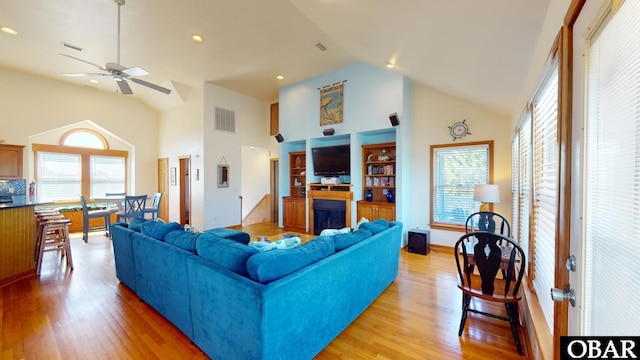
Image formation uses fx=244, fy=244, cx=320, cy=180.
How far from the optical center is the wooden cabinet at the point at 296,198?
6.52 metres

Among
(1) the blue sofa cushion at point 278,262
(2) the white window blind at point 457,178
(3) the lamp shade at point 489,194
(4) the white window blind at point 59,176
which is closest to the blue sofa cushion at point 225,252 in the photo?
(1) the blue sofa cushion at point 278,262

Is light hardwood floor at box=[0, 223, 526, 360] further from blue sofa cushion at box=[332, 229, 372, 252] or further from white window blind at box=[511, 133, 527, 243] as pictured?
white window blind at box=[511, 133, 527, 243]

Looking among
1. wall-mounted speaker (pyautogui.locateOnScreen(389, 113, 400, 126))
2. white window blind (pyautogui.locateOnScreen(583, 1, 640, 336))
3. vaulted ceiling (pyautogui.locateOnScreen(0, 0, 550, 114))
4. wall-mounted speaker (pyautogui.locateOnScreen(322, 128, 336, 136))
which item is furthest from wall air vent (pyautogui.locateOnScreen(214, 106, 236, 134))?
white window blind (pyautogui.locateOnScreen(583, 1, 640, 336))

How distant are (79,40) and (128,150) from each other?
160 inches

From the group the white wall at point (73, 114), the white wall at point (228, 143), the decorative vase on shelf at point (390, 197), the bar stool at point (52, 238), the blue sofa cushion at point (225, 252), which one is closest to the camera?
the blue sofa cushion at point (225, 252)

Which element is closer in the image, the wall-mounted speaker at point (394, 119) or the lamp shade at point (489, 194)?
the lamp shade at point (489, 194)

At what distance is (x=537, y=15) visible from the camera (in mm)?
1755

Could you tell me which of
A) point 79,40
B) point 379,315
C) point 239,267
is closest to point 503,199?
point 379,315

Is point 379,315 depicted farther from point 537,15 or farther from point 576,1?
point 537,15

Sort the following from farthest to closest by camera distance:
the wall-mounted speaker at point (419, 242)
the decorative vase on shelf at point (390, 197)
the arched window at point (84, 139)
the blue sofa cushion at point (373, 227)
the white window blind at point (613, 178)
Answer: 1. the arched window at point (84, 139)
2. the decorative vase on shelf at point (390, 197)
3. the wall-mounted speaker at point (419, 242)
4. the blue sofa cushion at point (373, 227)
5. the white window blind at point (613, 178)

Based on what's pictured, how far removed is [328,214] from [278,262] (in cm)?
424

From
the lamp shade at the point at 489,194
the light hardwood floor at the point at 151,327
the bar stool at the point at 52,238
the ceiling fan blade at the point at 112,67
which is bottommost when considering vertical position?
the light hardwood floor at the point at 151,327

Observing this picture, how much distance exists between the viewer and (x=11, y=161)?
553 cm

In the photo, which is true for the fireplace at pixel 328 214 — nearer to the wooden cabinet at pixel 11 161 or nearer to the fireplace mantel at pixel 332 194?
the fireplace mantel at pixel 332 194
